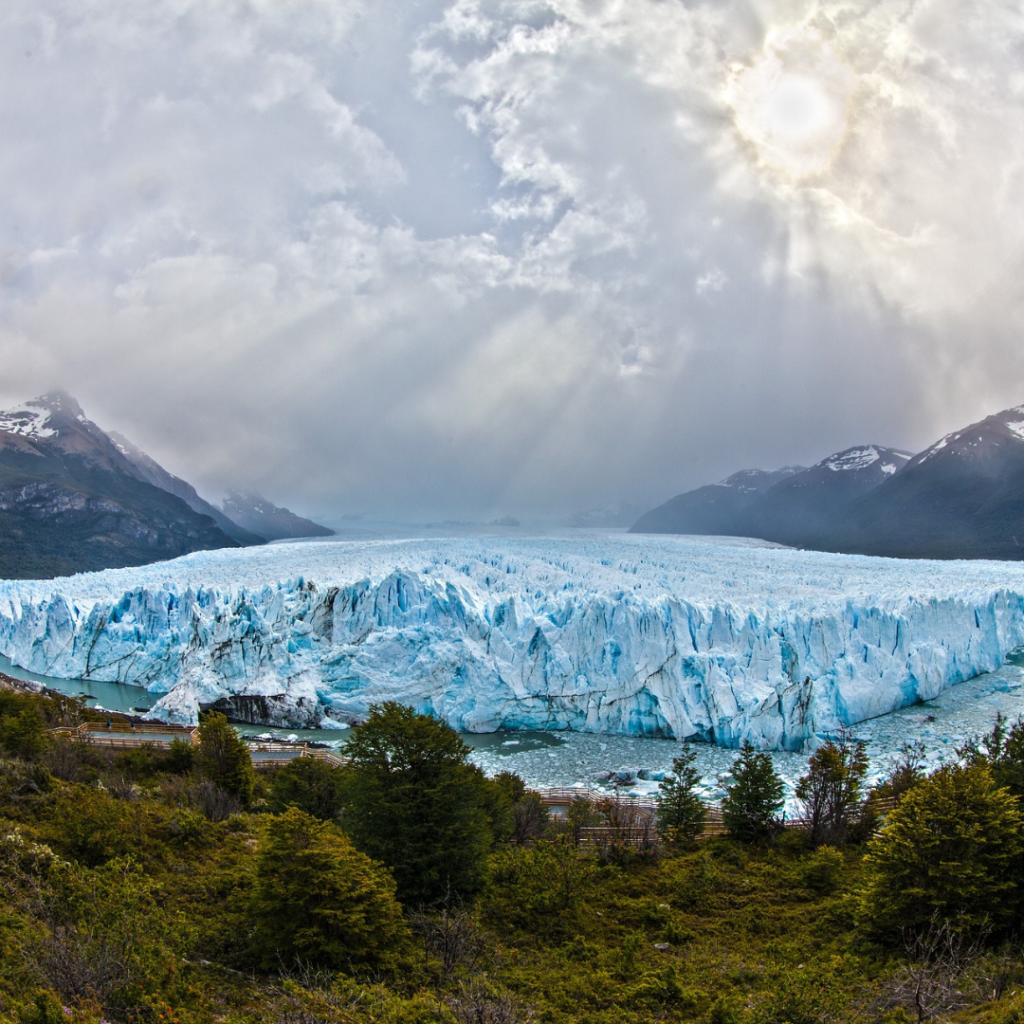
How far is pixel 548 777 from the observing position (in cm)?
2533

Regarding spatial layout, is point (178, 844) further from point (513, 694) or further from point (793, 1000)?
point (513, 694)

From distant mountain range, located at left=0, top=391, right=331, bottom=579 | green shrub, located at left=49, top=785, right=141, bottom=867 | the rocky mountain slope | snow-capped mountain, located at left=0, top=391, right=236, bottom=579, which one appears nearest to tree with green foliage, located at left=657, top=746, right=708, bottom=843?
green shrub, located at left=49, top=785, right=141, bottom=867

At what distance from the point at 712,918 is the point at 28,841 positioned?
467 inches

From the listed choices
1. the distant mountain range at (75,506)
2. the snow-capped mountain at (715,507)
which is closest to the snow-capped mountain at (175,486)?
the distant mountain range at (75,506)

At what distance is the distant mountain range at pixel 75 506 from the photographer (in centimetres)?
9300

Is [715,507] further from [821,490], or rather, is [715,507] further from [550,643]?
[550,643]

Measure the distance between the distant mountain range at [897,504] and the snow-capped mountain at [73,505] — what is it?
8819 cm

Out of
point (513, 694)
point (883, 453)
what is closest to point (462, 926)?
point (513, 694)

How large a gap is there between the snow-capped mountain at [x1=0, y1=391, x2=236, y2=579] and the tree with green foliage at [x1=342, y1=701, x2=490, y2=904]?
8654 cm

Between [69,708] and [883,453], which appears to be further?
[883,453]

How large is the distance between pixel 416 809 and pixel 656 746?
18.9m

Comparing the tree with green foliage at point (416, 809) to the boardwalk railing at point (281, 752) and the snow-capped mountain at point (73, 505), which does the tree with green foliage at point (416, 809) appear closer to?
the boardwalk railing at point (281, 752)

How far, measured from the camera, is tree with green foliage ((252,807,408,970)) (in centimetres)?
861

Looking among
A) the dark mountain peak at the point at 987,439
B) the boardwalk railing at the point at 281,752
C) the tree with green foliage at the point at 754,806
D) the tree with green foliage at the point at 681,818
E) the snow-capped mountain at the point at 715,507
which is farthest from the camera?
the snow-capped mountain at the point at 715,507
